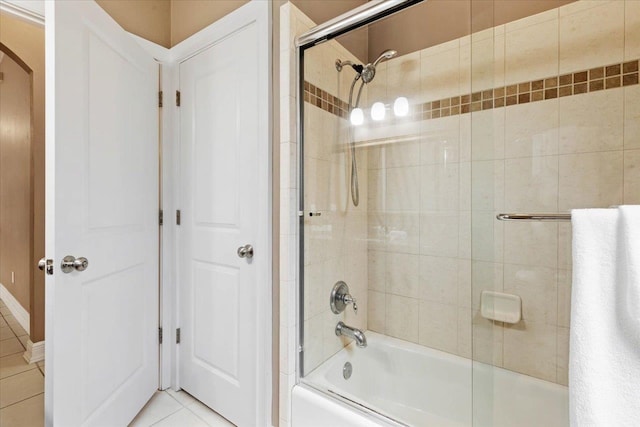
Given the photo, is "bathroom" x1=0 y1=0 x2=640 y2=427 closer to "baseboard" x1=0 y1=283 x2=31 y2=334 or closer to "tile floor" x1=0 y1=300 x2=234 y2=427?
"tile floor" x1=0 y1=300 x2=234 y2=427

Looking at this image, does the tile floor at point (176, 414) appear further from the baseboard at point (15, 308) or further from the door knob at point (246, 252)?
the baseboard at point (15, 308)

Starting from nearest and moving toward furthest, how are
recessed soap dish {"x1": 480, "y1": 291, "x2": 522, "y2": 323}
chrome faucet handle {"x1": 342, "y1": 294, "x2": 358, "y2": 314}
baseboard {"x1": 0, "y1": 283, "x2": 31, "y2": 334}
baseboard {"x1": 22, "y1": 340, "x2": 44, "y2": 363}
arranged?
recessed soap dish {"x1": 480, "y1": 291, "x2": 522, "y2": 323} < chrome faucet handle {"x1": 342, "y1": 294, "x2": 358, "y2": 314} < baseboard {"x1": 22, "y1": 340, "x2": 44, "y2": 363} < baseboard {"x1": 0, "y1": 283, "x2": 31, "y2": 334}

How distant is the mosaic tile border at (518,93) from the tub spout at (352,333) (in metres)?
1.10

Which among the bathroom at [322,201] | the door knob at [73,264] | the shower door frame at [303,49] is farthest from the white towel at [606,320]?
the door knob at [73,264]

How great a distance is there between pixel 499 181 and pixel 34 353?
10.4ft

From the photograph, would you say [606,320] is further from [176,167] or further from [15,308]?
[15,308]

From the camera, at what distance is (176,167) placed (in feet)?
6.05

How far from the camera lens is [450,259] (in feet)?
5.20

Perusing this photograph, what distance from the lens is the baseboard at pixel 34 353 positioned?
2191 millimetres

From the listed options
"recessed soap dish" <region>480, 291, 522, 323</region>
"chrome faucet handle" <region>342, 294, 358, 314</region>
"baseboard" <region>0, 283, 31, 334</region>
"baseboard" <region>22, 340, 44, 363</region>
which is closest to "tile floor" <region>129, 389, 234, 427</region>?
"chrome faucet handle" <region>342, 294, 358, 314</region>

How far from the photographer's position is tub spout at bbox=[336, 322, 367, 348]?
160 centimetres

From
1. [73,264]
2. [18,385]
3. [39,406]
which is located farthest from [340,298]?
[18,385]

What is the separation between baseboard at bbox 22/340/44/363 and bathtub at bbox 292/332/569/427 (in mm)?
2061

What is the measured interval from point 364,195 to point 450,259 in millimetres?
553
